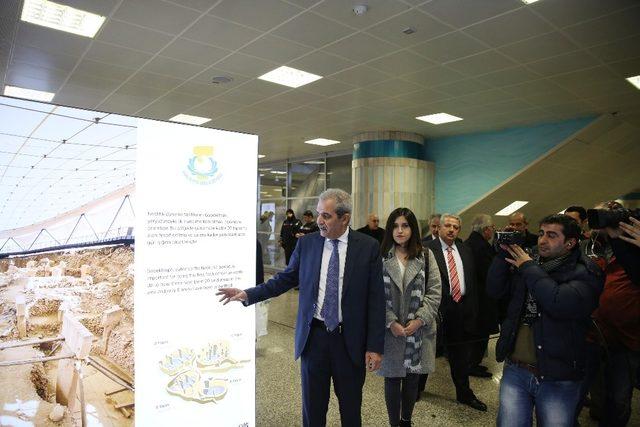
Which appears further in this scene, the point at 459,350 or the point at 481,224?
the point at 481,224

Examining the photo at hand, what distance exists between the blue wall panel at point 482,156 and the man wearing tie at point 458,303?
17.4 ft

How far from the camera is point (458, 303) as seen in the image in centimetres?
337

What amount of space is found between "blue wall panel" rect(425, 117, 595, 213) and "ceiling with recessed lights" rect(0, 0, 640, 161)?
43 cm

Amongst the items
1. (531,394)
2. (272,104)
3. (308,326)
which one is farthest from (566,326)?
(272,104)

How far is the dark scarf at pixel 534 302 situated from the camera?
187 cm

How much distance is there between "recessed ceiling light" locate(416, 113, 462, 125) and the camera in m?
7.26

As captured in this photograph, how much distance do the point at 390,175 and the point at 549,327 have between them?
23.7 feet

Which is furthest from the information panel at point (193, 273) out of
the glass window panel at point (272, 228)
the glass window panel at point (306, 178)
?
the glass window panel at point (272, 228)

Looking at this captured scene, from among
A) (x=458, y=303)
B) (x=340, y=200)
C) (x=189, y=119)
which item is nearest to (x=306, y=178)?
(x=189, y=119)

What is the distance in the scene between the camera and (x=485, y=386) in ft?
12.2

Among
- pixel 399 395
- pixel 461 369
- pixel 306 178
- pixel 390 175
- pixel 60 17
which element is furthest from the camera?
pixel 306 178

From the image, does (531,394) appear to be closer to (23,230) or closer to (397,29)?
(23,230)

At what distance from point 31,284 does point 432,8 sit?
11.7ft

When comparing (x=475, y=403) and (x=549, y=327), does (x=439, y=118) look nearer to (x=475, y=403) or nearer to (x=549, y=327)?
(x=475, y=403)
